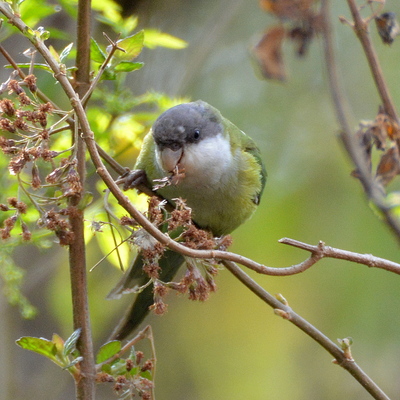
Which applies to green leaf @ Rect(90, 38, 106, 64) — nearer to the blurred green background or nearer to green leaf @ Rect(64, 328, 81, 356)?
green leaf @ Rect(64, 328, 81, 356)

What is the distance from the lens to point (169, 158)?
229 centimetres

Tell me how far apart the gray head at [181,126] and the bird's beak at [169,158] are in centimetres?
2

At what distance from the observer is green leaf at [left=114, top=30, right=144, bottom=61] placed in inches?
54.7

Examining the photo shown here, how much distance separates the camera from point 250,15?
22.4ft

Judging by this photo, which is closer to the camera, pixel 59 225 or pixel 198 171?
pixel 59 225

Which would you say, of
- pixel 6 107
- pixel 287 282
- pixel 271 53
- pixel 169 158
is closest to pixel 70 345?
pixel 6 107

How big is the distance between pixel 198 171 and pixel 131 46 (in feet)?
3.44

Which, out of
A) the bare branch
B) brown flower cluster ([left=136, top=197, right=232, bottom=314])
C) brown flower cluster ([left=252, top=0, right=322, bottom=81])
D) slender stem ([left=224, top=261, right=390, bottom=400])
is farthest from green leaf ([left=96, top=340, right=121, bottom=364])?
brown flower cluster ([left=252, top=0, right=322, bottom=81])

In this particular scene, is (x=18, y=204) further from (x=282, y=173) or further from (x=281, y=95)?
(x=281, y=95)

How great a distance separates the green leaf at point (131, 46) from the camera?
54.7 inches

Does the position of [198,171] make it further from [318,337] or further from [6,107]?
[6,107]

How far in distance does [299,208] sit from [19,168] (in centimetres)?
498

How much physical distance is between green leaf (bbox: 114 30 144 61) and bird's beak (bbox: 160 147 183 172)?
2.89 ft

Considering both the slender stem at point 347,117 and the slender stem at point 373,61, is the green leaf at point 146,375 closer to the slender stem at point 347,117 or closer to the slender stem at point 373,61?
the slender stem at point 347,117
